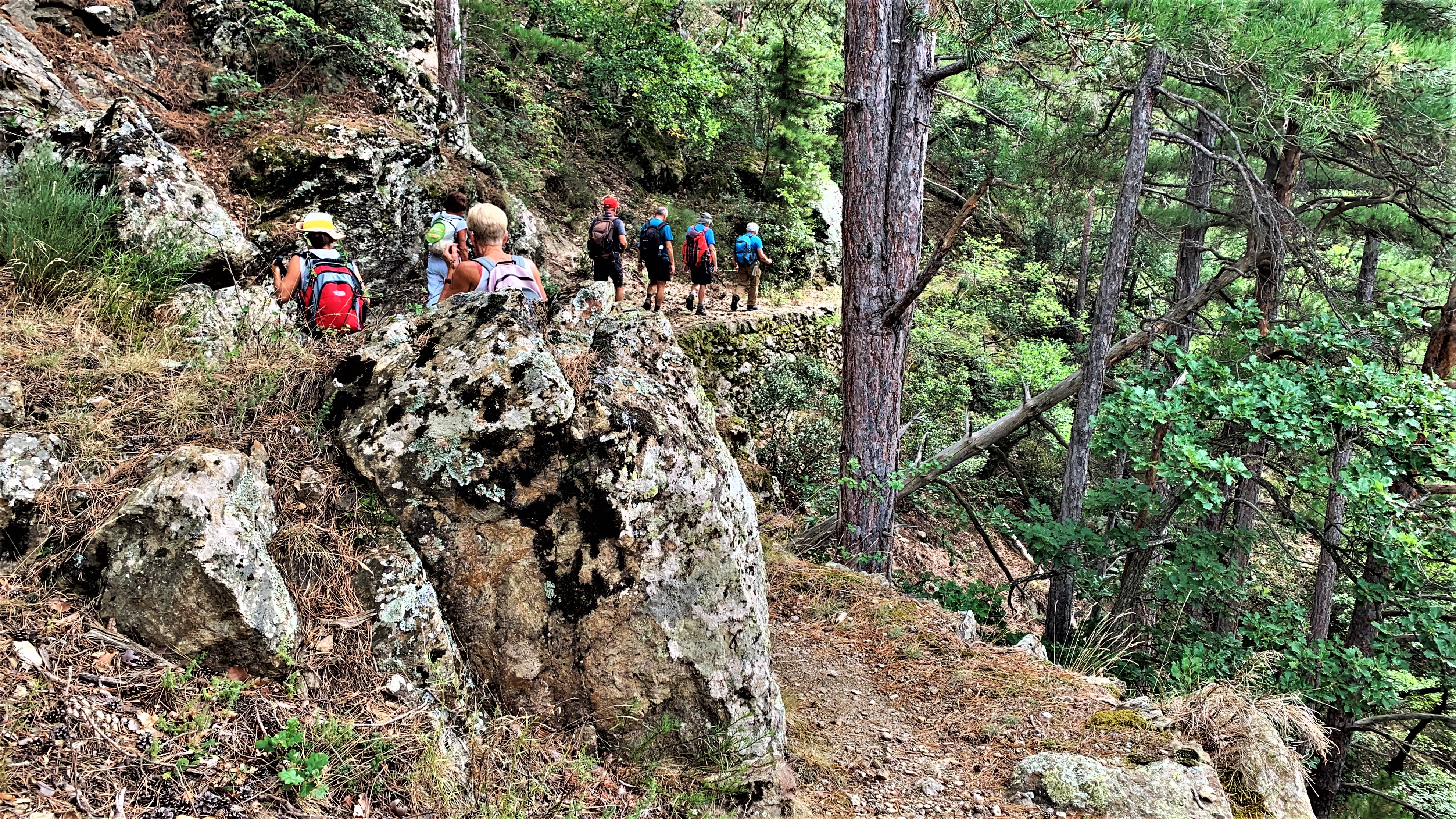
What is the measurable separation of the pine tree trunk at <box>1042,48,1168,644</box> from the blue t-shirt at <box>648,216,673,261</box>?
567 cm

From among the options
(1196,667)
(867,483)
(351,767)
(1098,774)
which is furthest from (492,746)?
(1196,667)

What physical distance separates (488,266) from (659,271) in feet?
20.8

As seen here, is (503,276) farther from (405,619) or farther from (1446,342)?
(1446,342)

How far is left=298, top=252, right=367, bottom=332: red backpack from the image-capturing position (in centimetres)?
436

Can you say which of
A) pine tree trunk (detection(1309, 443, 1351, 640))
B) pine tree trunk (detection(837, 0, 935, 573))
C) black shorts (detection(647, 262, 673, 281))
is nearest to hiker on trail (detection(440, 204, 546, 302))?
pine tree trunk (detection(837, 0, 935, 573))

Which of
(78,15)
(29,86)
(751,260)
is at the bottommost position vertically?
(751,260)

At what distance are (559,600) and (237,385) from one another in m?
1.71

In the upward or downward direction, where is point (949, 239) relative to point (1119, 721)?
upward

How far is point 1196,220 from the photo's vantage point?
9.98 metres

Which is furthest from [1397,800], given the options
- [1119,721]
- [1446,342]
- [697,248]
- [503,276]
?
[697,248]

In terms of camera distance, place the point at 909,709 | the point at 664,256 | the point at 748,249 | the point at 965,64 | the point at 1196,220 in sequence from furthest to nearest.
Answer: the point at 748,249 < the point at 664,256 < the point at 1196,220 < the point at 965,64 < the point at 909,709

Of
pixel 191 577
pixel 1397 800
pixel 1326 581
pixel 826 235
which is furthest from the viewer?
pixel 826 235

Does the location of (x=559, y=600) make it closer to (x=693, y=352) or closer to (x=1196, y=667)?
(x=1196, y=667)

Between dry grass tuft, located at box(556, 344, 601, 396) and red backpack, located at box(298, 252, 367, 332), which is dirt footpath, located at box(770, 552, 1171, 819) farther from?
red backpack, located at box(298, 252, 367, 332)
